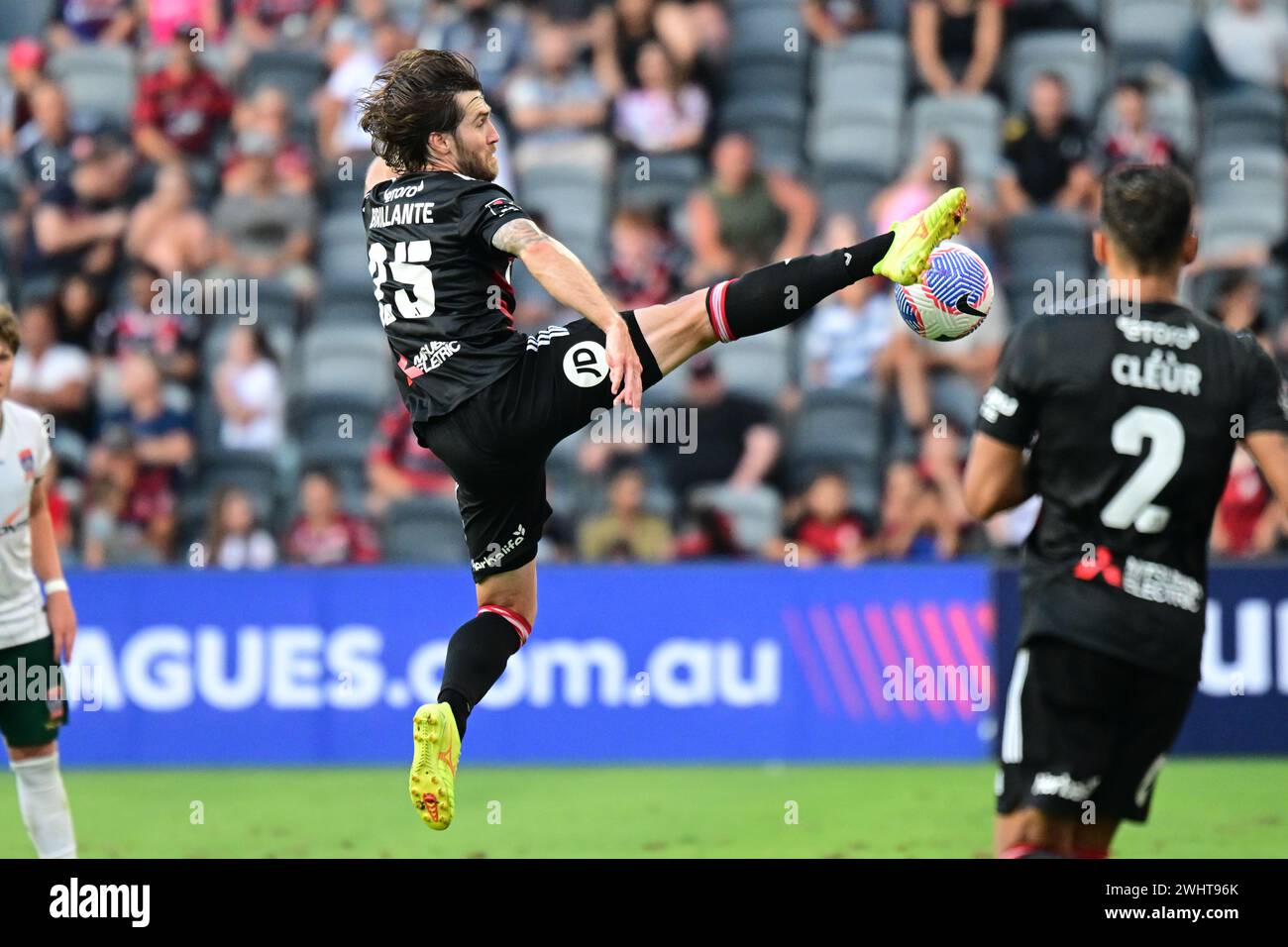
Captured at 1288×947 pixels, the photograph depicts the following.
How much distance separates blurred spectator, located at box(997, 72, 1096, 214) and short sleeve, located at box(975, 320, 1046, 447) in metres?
8.70

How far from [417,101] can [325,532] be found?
20.4 ft

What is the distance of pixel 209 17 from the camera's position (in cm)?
1452

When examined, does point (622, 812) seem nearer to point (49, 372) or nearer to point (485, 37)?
point (49, 372)

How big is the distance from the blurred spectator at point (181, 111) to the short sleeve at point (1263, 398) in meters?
10.9

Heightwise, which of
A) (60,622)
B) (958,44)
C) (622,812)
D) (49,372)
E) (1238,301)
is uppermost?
(958,44)

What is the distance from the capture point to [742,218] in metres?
12.9

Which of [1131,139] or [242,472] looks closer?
[242,472]

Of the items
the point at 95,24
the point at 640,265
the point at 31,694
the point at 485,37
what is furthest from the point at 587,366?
the point at 95,24

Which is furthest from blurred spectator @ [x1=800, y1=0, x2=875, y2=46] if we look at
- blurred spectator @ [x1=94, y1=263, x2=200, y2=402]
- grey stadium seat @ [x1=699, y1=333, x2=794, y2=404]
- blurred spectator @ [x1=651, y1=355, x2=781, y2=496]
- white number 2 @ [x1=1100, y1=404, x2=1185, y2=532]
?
white number 2 @ [x1=1100, y1=404, x2=1185, y2=532]

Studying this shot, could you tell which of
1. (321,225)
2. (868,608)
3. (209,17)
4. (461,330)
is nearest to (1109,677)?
(461,330)

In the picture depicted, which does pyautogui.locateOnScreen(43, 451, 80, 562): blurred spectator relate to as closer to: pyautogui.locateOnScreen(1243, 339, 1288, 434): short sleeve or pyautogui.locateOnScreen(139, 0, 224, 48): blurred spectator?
pyautogui.locateOnScreen(139, 0, 224, 48): blurred spectator

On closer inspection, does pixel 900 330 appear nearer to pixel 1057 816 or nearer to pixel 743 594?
pixel 743 594

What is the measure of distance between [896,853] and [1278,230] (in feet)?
23.1

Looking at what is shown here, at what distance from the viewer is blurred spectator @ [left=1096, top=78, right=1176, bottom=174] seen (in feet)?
41.9
